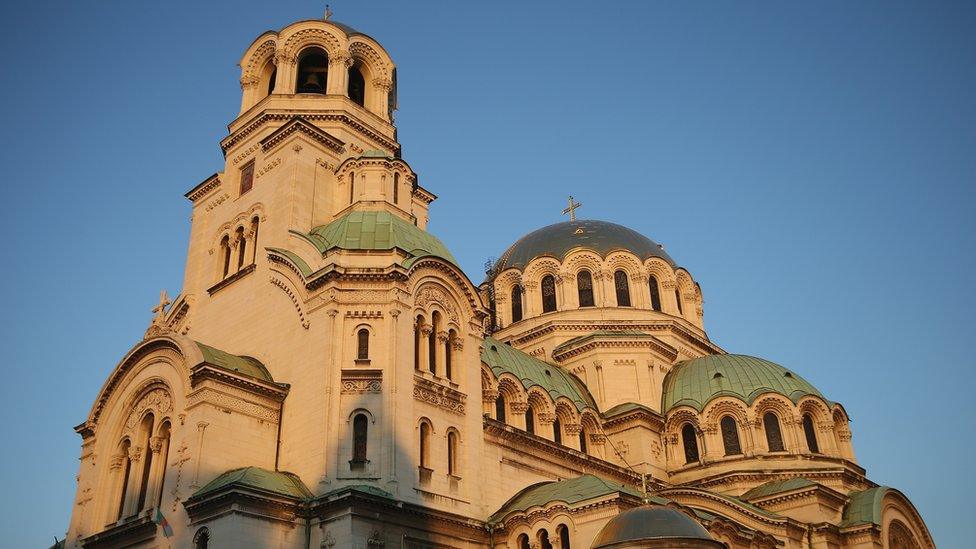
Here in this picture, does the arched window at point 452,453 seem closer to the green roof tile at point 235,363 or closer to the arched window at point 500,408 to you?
the arched window at point 500,408

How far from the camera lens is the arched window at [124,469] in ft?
89.2

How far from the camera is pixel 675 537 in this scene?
900 inches

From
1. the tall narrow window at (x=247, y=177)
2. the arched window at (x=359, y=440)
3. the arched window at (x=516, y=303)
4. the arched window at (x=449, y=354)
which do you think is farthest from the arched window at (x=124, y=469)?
the arched window at (x=516, y=303)

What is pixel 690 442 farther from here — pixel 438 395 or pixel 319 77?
pixel 319 77

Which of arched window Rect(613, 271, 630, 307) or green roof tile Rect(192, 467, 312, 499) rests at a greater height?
arched window Rect(613, 271, 630, 307)

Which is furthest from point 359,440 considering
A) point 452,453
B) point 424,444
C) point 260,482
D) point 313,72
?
point 313,72

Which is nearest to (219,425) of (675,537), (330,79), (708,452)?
(675,537)

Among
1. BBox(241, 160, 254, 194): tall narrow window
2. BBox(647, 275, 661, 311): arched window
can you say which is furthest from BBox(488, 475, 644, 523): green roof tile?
BBox(647, 275, 661, 311): arched window

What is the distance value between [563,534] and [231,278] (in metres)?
14.2

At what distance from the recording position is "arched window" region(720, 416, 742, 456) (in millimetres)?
37625

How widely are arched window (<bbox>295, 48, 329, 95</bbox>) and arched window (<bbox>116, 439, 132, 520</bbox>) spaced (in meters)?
16.1

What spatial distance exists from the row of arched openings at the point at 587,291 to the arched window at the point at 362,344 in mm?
18325

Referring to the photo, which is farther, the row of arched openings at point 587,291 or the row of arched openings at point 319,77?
the row of arched openings at point 587,291

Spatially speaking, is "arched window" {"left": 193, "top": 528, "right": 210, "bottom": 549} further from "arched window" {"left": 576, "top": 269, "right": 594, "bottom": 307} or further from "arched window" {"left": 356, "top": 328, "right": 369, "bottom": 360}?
"arched window" {"left": 576, "top": 269, "right": 594, "bottom": 307}
